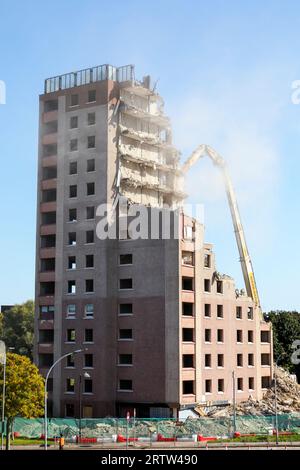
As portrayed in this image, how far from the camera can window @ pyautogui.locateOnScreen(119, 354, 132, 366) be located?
84.4 metres

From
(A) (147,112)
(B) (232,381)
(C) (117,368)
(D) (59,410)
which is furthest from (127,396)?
(A) (147,112)

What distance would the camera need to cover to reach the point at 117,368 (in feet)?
278

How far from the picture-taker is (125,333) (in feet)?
281

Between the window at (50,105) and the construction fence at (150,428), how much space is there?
46027 mm

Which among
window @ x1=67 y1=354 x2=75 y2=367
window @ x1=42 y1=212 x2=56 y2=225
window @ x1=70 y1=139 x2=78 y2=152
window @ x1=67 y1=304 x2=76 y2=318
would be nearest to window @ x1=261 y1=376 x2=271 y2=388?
window @ x1=67 y1=354 x2=75 y2=367

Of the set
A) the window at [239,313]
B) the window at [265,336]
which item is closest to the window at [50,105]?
the window at [239,313]

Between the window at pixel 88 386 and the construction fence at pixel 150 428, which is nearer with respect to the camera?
the construction fence at pixel 150 428

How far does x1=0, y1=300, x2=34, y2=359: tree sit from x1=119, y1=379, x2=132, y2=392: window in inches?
2383

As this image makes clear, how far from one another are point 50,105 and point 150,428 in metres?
50.8

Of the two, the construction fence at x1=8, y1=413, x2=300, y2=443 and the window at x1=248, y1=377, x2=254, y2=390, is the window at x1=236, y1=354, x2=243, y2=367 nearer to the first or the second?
the window at x1=248, y1=377, x2=254, y2=390

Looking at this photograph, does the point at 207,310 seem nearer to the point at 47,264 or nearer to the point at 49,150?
the point at 47,264

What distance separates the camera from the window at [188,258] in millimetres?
84375

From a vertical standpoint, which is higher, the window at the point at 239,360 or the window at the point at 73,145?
the window at the point at 73,145

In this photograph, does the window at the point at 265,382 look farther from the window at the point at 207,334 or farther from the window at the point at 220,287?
the window at the point at 220,287
